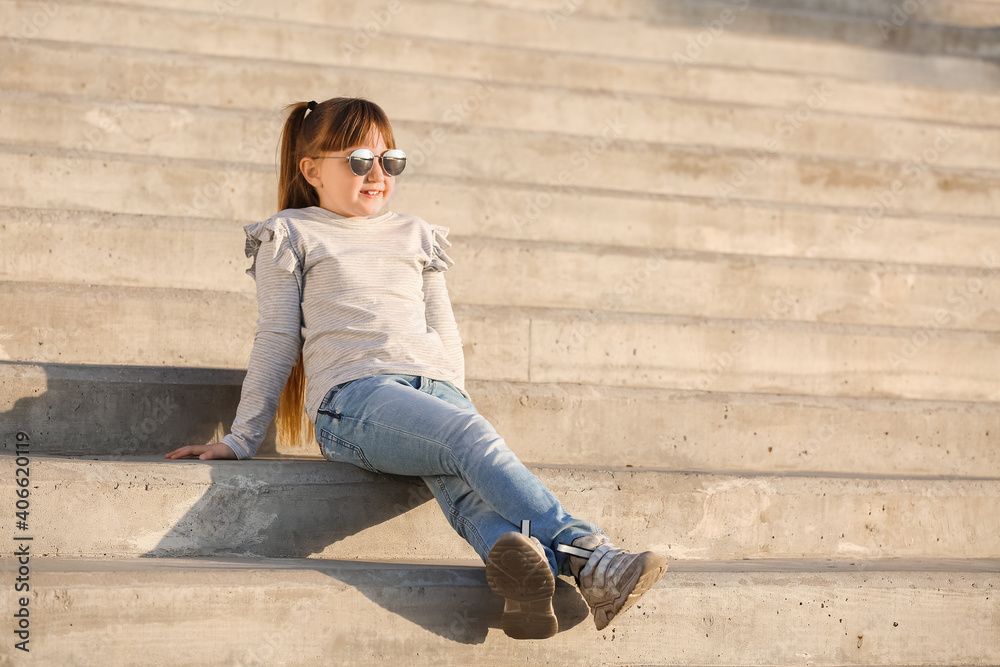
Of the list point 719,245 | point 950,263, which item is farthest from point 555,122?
point 950,263

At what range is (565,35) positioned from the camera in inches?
231

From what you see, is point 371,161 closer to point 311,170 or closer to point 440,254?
point 311,170

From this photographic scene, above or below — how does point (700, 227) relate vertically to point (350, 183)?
below

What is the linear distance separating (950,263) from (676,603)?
2659 millimetres

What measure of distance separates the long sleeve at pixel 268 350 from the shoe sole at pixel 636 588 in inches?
37.3

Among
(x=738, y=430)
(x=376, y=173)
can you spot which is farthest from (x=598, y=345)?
(x=376, y=173)

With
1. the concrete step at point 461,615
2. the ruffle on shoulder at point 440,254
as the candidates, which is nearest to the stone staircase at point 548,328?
the concrete step at point 461,615

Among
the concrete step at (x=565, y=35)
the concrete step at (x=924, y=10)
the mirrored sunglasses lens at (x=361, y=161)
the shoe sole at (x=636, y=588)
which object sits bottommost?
the shoe sole at (x=636, y=588)

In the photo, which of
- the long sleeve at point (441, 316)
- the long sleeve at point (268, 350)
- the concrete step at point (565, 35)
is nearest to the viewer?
the long sleeve at point (268, 350)

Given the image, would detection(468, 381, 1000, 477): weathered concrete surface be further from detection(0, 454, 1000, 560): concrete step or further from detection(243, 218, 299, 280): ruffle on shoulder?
detection(243, 218, 299, 280): ruffle on shoulder

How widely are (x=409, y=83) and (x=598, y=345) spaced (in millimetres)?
2079

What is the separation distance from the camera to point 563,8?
20.1ft

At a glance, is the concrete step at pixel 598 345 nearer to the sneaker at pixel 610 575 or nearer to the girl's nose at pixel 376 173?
the girl's nose at pixel 376 173

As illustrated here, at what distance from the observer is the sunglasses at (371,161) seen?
2.69 metres
